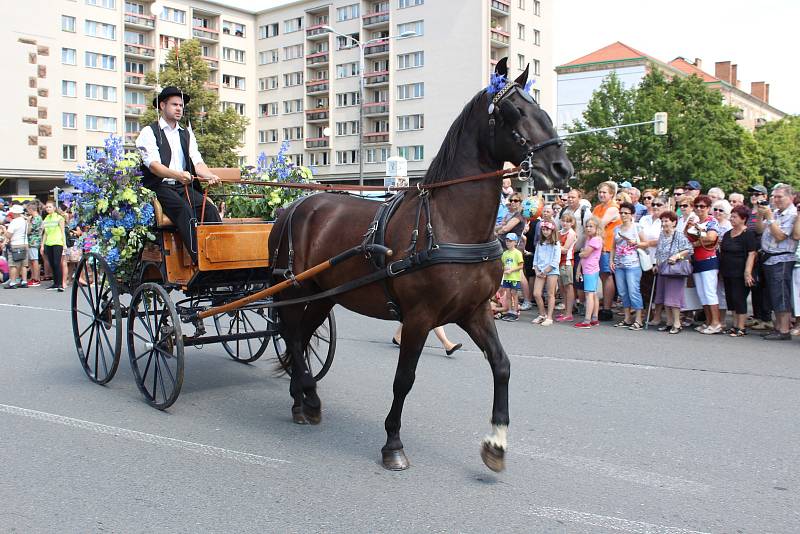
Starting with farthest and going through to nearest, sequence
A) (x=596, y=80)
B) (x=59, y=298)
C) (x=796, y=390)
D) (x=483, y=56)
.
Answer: (x=596, y=80), (x=483, y=56), (x=59, y=298), (x=796, y=390)

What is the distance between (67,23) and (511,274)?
61.9m

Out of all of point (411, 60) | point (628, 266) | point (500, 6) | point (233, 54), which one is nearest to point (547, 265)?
point (628, 266)

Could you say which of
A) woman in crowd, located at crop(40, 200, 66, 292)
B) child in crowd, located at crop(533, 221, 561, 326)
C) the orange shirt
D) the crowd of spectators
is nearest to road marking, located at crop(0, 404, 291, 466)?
the crowd of spectators

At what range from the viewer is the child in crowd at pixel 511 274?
40.4 ft

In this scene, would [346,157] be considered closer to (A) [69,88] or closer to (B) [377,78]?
(B) [377,78]

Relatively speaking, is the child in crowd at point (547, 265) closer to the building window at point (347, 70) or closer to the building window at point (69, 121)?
the building window at point (347, 70)

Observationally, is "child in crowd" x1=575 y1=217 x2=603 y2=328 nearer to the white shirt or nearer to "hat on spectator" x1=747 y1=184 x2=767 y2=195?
"hat on spectator" x1=747 y1=184 x2=767 y2=195

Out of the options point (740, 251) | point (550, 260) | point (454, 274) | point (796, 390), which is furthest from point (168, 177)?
point (740, 251)

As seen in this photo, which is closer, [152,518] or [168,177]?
[152,518]

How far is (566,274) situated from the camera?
12.3 m

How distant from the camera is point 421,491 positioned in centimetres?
450

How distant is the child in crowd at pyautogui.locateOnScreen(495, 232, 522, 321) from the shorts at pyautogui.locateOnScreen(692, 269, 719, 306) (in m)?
2.89

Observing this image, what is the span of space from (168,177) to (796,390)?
21.1 ft

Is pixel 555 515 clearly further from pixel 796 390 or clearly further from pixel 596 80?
pixel 596 80
